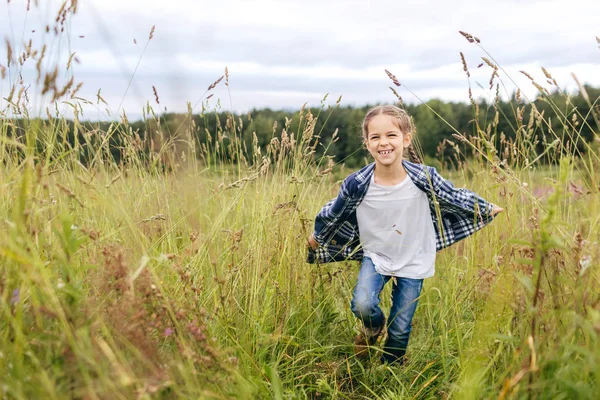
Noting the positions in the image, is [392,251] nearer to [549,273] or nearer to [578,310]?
[549,273]

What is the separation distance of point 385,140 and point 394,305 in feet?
2.76

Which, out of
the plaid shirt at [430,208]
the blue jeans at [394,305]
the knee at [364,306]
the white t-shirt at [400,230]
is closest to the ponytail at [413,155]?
the plaid shirt at [430,208]

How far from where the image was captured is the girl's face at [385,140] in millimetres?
2697

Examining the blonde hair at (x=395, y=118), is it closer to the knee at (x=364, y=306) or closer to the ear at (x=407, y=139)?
the ear at (x=407, y=139)

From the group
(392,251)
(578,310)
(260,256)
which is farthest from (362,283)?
(578,310)

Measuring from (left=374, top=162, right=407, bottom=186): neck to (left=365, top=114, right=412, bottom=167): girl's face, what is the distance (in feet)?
0.13

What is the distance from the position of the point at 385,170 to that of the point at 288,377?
117 cm

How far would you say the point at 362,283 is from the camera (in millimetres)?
2643

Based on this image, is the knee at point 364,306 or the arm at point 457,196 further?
the arm at point 457,196

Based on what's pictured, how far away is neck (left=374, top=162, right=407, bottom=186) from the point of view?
279 cm

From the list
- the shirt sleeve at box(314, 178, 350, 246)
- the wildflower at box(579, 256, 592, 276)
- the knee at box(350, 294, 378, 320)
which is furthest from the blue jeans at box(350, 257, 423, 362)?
the wildflower at box(579, 256, 592, 276)

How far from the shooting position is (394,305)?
2721mm

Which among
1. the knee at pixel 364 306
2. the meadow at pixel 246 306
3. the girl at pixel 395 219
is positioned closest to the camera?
the meadow at pixel 246 306

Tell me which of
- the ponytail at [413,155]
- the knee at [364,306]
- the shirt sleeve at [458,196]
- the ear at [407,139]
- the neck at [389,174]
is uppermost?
the ear at [407,139]
